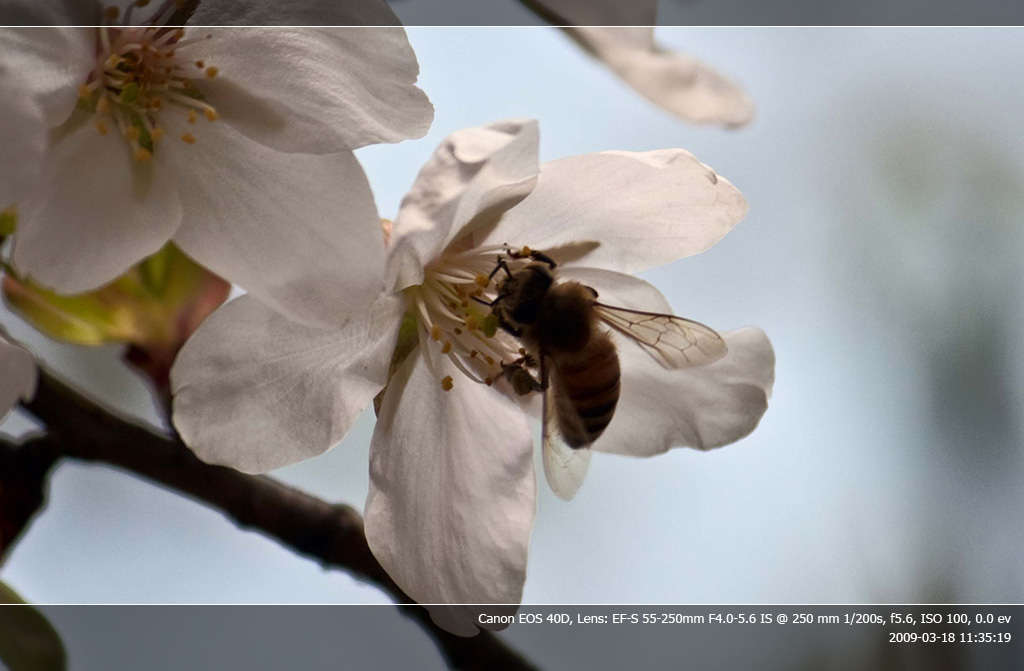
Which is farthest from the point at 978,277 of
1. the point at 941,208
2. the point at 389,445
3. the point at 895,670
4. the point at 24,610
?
the point at 24,610

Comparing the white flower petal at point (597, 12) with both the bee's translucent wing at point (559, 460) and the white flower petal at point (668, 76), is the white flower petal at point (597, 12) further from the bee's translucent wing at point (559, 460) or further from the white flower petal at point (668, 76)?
the bee's translucent wing at point (559, 460)

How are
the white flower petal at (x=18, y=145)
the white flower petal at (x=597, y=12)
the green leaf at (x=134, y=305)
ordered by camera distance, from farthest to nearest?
the green leaf at (x=134, y=305) < the white flower petal at (x=597, y=12) < the white flower petal at (x=18, y=145)

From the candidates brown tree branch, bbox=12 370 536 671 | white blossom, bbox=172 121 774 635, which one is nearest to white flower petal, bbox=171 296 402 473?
white blossom, bbox=172 121 774 635

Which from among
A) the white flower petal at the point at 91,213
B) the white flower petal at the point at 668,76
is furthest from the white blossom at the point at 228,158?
the white flower petal at the point at 668,76

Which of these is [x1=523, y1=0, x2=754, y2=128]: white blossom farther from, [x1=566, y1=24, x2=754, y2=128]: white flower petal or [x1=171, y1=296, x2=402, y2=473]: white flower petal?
[x1=171, y1=296, x2=402, y2=473]: white flower petal

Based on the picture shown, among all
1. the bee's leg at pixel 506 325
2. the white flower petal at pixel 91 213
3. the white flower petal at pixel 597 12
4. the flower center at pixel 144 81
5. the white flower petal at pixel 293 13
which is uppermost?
the white flower petal at pixel 597 12

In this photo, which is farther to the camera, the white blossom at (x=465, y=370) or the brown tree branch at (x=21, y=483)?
the brown tree branch at (x=21, y=483)

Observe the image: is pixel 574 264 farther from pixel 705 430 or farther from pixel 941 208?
pixel 941 208
